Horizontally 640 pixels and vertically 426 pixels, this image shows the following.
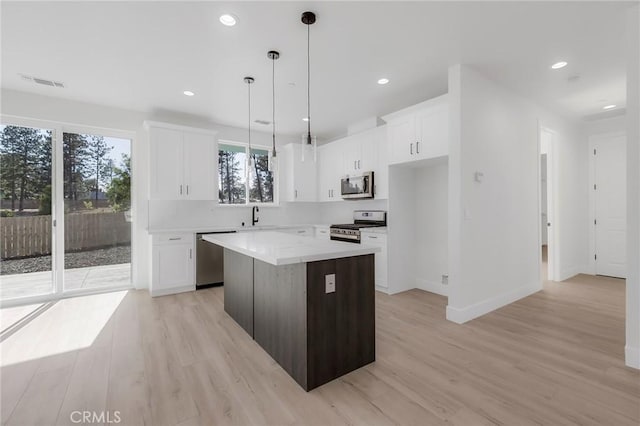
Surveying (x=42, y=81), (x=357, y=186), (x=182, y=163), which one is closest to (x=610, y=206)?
(x=357, y=186)

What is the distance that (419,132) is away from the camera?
372cm

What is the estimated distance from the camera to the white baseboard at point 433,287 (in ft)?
13.5

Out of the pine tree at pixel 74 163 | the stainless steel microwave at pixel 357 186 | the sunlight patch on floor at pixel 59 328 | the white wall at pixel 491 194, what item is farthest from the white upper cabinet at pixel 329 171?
the pine tree at pixel 74 163

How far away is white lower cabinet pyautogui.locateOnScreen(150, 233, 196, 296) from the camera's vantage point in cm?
420

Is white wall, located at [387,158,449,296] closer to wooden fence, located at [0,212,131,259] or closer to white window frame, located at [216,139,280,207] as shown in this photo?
white window frame, located at [216,139,280,207]

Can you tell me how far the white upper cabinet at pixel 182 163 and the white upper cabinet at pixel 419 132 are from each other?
293cm

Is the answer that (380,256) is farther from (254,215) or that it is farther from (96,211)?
(96,211)

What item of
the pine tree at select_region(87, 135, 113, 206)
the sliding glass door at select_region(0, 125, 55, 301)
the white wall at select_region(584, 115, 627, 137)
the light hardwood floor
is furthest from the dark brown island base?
the white wall at select_region(584, 115, 627, 137)

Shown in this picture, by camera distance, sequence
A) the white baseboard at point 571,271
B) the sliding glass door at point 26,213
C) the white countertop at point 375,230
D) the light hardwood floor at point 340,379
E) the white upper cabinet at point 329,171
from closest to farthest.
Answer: the light hardwood floor at point 340,379 → the sliding glass door at point 26,213 → the white countertop at point 375,230 → the white baseboard at point 571,271 → the white upper cabinet at point 329,171

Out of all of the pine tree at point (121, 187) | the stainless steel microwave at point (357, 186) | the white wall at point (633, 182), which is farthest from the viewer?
the stainless steel microwave at point (357, 186)

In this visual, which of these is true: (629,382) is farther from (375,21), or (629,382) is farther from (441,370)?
(375,21)

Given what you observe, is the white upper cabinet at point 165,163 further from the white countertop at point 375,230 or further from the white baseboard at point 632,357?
the white baseboard at point 632,357

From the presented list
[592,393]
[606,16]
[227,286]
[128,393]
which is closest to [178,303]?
[227,286]

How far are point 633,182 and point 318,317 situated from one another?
2.63 m
